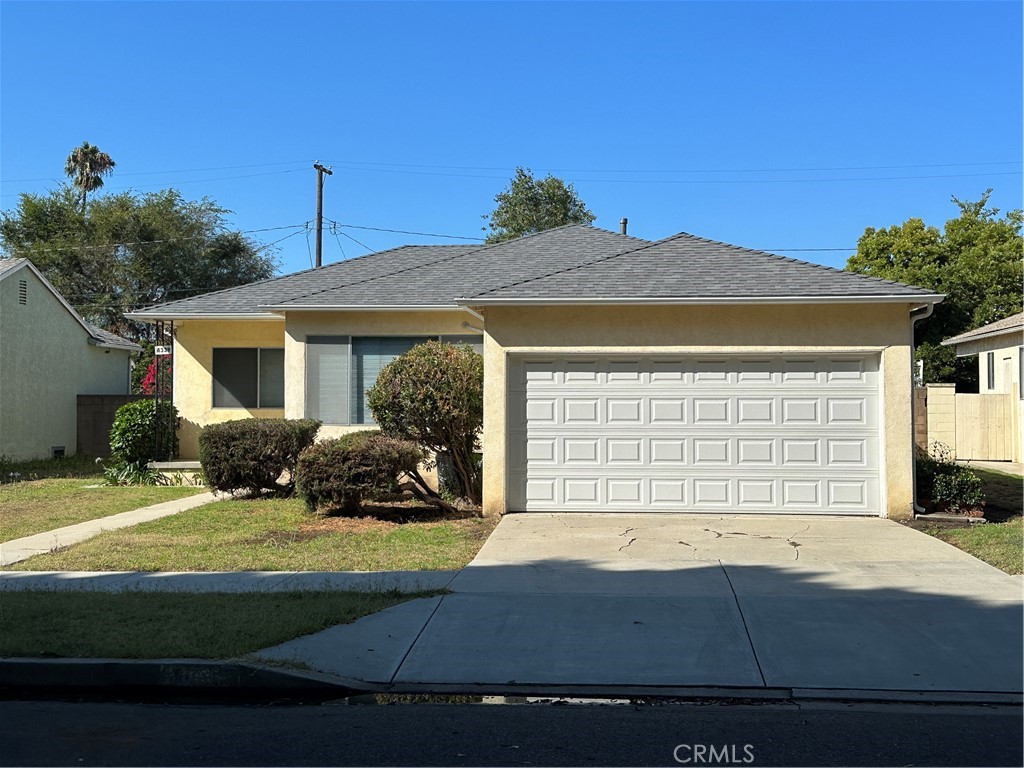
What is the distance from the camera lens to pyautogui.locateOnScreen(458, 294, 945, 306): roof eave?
12.2 metres

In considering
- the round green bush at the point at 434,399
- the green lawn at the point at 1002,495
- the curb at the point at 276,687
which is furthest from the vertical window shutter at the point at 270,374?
the green lawn at the point at 1002,495

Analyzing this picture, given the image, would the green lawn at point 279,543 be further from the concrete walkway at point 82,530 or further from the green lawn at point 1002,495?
the green lawn at point 1002,495

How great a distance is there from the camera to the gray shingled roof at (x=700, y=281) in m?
12.6

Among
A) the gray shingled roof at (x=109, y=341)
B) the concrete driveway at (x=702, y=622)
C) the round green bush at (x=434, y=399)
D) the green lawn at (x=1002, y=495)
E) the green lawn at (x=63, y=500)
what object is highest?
the gray shingled roof at (x=109, y=341)

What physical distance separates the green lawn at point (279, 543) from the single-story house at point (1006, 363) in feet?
52.0

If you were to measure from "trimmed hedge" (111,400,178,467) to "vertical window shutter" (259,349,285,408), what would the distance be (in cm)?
186

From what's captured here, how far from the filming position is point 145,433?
60.3 feet

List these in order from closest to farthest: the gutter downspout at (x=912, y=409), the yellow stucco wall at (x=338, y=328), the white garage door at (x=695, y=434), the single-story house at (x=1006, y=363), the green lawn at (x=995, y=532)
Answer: the green lawn at (x=995, y=532), the gutter downspout at (x=912, y=409), the white garage door at (x=695, y=434), the yellow stucco wall at (x=338, y=328), the single-story house at (x=1006, y=363)

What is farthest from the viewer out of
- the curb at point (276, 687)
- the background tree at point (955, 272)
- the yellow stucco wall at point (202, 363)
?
the background tree at point (955, 272)

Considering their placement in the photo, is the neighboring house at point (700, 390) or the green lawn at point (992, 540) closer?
the green lawn at point (992, 540)

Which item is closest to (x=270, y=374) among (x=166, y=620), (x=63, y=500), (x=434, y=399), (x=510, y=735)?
(x=63, y=500)

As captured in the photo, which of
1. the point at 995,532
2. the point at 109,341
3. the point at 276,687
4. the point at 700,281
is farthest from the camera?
the point at 109,341

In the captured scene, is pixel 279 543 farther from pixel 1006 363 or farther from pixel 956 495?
pixel 1006 363

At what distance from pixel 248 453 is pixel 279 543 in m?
3.85
